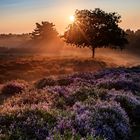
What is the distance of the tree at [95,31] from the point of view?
80.3 m

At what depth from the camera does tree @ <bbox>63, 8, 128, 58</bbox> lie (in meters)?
80.3

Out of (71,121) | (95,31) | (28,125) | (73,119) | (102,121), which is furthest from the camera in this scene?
(95,31)

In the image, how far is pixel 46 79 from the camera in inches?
1134

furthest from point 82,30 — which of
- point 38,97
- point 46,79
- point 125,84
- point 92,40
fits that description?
point 38,97

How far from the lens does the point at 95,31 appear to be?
266 ft

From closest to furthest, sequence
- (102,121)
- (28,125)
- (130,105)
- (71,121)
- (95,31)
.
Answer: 1. (28,125)
2. (71,121)
3. (102,121)
4. (130,105)
5. (95,31)

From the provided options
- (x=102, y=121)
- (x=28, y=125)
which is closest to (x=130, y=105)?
(x=102, y=121)

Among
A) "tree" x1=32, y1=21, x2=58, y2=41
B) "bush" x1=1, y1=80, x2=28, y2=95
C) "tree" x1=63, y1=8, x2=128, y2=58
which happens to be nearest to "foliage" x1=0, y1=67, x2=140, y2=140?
"bush" x1=1, y1=80, x2=28, y2=95

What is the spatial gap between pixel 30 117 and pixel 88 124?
1.76m

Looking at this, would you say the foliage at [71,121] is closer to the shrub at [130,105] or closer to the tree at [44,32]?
the shrub at [130,105]

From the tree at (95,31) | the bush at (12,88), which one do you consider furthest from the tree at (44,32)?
the bush at (12,88)

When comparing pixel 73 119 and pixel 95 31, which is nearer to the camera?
pixel 73 119

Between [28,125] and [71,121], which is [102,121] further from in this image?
[28,125]

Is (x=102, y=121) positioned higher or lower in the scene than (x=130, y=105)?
higher
